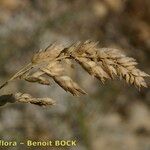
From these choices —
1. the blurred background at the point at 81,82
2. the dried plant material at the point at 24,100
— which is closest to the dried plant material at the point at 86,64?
the dried plant material at the point at 24,100

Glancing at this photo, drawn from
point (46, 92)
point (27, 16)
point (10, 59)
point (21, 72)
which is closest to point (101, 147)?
point (46, 92)

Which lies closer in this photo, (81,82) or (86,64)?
(86,64)

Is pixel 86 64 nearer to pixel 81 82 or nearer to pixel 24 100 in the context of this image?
pixel 24 100

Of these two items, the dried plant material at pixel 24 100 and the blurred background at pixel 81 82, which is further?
the blurred background at pixel 81 82

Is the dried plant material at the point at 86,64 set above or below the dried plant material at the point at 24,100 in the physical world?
above

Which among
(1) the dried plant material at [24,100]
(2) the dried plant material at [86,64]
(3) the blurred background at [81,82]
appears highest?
(3) the blurred background at [81,82]

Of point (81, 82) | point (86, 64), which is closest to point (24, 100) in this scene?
point (86, 64)

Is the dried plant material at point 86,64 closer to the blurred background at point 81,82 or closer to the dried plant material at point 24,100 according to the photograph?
the dried plant material at point 24,100
